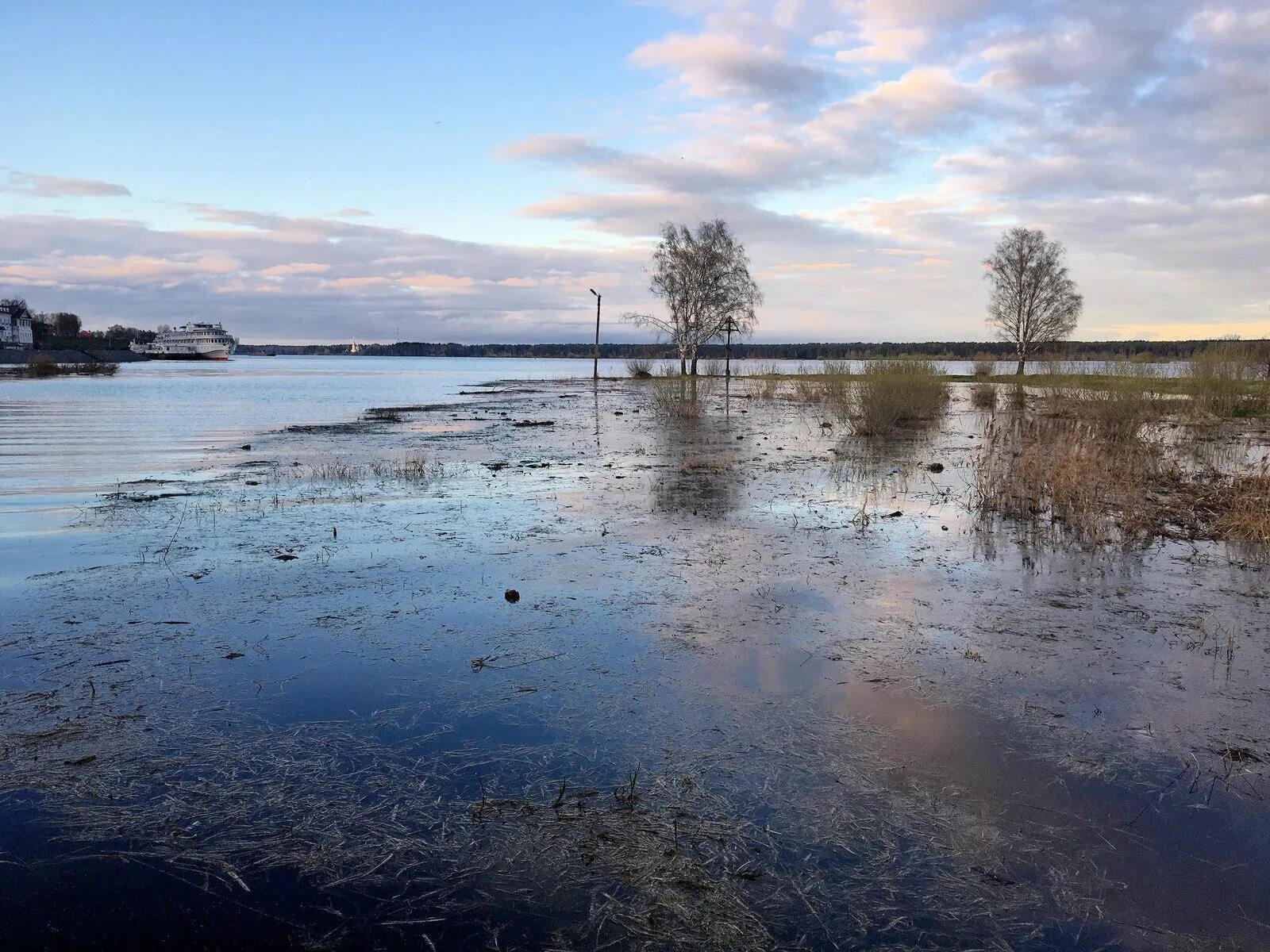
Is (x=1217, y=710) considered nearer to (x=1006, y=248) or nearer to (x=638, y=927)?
(x=638, y=927)

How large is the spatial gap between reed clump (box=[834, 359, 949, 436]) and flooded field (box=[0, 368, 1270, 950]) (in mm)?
11618

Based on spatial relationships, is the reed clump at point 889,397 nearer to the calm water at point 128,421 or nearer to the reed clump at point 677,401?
the reed clump at point 677,401

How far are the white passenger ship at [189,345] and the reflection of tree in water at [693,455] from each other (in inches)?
4527

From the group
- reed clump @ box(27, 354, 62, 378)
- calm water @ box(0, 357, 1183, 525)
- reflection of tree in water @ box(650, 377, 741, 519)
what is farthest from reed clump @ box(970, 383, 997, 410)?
reed clump @ box(27, 354, 62, 378)

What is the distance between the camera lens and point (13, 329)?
10281cm

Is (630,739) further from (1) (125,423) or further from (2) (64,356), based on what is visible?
(2) (64,356)

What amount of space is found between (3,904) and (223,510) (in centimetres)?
786

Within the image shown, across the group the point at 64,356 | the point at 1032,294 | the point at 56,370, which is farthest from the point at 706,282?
the point at 64,356

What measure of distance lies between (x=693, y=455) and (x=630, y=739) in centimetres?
1223

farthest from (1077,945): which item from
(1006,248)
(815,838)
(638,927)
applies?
(1006,248)

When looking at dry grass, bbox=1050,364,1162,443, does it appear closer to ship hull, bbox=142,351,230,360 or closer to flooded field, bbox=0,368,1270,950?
flooded field, bbox=0,368,1270,950

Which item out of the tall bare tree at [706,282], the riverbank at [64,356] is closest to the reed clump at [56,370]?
the riverbank at [64,356]

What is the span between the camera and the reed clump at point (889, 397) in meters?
20.7

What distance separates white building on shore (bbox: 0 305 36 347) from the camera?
101 metres
